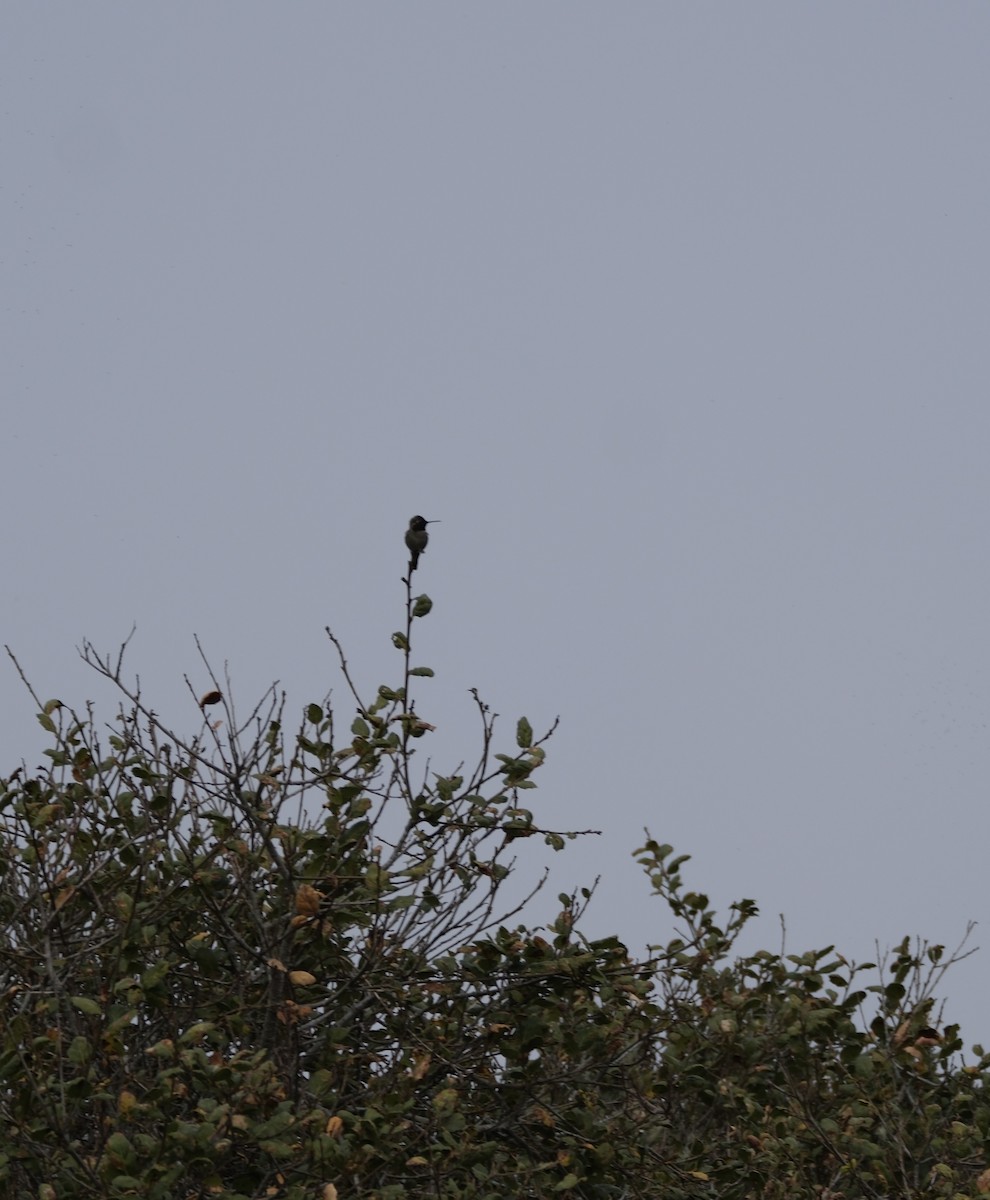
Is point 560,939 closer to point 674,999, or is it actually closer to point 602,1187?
point 602,1187

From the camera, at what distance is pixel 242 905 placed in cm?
587

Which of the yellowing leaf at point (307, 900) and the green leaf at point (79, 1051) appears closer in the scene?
the green leaf at point (79, 1051)

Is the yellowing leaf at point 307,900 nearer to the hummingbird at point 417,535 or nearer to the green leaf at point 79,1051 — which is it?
the green leaf at point 79,1051

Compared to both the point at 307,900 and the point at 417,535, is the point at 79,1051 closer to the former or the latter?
the point at 307,900

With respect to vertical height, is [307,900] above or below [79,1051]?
above

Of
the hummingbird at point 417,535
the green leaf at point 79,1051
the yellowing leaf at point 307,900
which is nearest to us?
the green leaf at point 79,1051

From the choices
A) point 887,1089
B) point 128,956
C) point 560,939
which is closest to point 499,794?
point 560,939

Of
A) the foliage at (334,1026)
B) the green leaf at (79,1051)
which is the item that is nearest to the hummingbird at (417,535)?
the foliage at (334,1026)

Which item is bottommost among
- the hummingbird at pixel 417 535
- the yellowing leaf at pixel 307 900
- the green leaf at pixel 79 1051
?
the green leaf at pixel 79 1051

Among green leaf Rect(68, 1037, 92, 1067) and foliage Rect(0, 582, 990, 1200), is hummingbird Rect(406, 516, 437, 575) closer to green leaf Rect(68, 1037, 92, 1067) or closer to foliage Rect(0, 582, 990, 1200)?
foliage Rect(0, 582, 990, 1200)

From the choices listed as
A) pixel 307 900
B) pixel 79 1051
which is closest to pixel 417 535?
pixel 307 900

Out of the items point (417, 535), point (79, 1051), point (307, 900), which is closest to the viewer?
point (79, 1051)

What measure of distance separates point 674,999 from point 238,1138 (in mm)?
2754

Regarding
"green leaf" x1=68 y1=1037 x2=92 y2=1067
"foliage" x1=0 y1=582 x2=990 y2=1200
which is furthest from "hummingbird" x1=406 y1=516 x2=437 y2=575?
"green leaf" x1=68 y1=1037 x2=92 y2=1067
